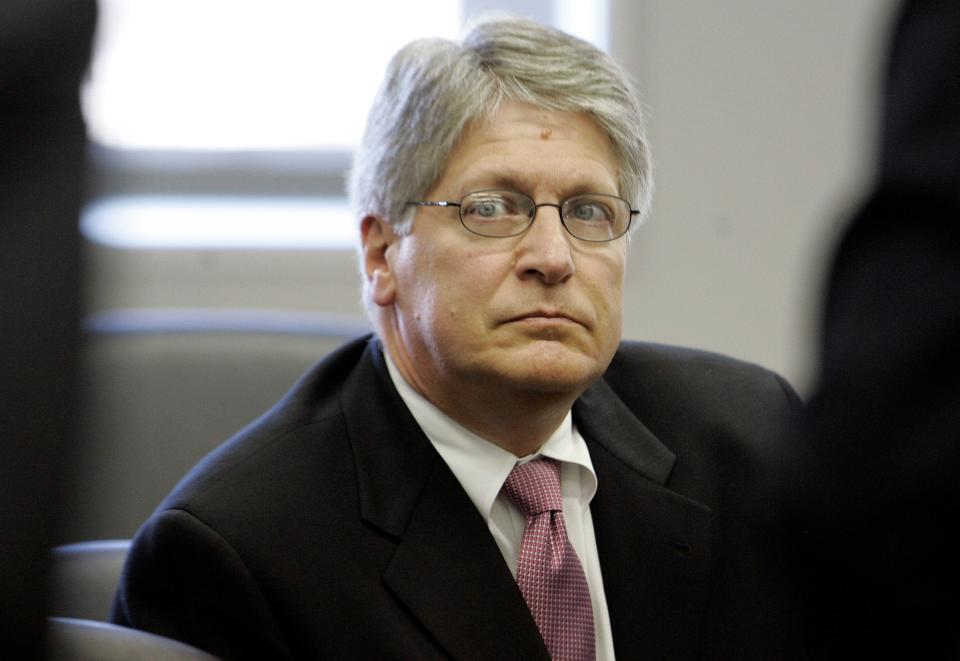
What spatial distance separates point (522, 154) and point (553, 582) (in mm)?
569

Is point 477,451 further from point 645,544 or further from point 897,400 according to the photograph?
point 897,400

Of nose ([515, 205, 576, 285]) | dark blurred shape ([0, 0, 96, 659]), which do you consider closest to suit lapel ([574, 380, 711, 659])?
nose ([515, 205, 576, 285])

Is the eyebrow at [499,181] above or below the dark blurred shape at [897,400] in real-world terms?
below

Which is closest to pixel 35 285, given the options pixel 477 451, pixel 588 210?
pixel 477 451

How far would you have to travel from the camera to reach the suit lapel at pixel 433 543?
1.67m

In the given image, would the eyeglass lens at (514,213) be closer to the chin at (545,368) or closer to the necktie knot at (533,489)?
the chin at (545,368)

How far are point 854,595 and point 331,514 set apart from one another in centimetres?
→ 109

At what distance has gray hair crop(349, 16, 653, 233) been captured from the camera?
1.89 m

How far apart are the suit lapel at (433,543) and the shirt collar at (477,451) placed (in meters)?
0.03

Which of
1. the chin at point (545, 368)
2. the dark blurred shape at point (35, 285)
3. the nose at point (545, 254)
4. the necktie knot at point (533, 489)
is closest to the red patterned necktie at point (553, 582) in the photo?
the necktie knot at point (533, 489)

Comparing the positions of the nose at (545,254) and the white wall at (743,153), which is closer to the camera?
the nose at (545,254)

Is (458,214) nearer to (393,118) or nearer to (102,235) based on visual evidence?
(393,118)

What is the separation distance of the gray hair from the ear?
3cm

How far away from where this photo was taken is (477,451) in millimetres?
1859
